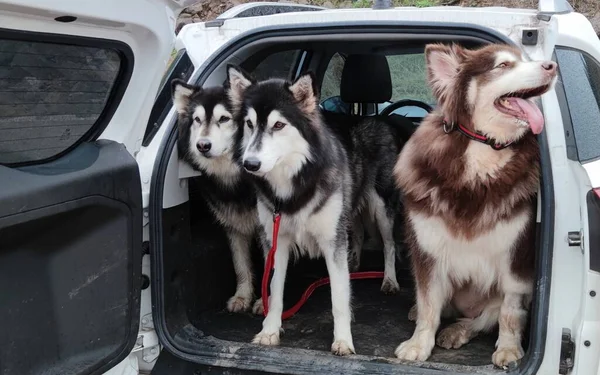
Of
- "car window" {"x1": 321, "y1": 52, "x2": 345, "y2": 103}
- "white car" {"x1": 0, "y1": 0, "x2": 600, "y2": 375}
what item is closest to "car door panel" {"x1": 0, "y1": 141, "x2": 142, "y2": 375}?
"white car" {"x1": 0, "y1": 0, "x2": 600, "y2": 375}

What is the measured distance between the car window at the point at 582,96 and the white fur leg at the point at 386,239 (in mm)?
1705

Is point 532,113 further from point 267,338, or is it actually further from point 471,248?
point 267,338

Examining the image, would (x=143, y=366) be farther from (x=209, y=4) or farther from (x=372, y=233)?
(x=209, y=4)

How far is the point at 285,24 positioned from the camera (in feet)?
10.9

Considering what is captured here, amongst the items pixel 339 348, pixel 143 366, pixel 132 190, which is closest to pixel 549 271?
pixel 339 348

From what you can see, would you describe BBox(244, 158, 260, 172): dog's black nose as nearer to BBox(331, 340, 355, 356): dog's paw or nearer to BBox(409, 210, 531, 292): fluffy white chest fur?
BBox(409, 210, 531, 292): fluffy white chest fur

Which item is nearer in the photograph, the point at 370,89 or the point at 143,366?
the point at 143,366

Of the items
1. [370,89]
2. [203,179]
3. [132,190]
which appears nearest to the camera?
[132,190]

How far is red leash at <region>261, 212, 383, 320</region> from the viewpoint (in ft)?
11.0

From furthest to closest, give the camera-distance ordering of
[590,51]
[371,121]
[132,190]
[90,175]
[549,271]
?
[371,121] < [590,51] < [549,271] < [132,190] < [90,175]

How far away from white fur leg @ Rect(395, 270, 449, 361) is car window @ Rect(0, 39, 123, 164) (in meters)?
2.00

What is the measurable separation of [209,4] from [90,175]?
35.6 ft

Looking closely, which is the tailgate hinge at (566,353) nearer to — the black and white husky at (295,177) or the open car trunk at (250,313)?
the open car trunk at (250,313)

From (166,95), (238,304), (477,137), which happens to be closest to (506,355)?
(477,137)
